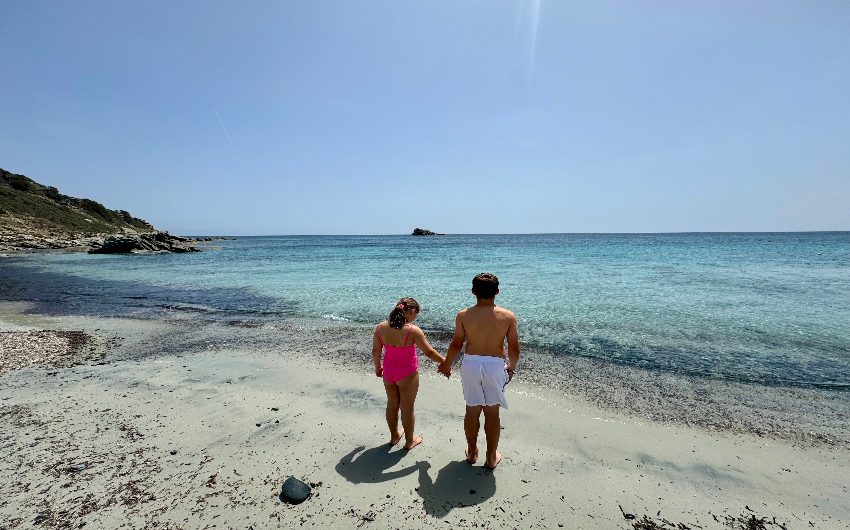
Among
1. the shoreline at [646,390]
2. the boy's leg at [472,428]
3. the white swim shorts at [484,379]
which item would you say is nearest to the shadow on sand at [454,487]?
the boy's leg at [472,428]

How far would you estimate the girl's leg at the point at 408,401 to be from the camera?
4855 mm

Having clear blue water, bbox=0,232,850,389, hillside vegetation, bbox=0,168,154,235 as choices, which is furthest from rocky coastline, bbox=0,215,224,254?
clear blue water, bbox=0,232,850,389

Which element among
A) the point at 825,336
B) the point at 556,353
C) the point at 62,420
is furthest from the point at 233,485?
the point at 825,336

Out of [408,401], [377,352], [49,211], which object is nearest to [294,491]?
[408,401]

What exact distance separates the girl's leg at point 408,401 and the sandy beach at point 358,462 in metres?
0.19

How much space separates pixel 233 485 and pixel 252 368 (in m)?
4.41

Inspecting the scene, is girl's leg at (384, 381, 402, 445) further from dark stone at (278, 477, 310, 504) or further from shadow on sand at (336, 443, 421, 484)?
dark stone at (278, 477, 310, 504)

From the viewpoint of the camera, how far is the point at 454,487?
4277 mm

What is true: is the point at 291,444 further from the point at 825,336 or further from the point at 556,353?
the point at 825,336

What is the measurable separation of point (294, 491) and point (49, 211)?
98880 mm

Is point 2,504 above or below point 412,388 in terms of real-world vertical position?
below

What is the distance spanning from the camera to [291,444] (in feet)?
16.8

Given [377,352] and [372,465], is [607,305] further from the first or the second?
[372,465]

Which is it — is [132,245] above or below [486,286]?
below
